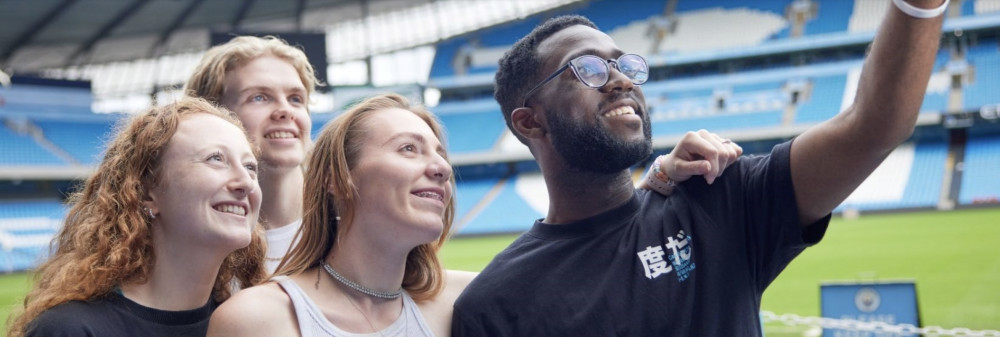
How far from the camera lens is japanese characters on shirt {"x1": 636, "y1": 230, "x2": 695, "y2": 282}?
8.59 ft

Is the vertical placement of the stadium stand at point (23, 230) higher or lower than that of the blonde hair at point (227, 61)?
lower

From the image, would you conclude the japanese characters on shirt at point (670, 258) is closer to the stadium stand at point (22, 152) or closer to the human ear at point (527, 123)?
the human ear at point (527, 123)

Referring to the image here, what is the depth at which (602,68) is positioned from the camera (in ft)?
9.39

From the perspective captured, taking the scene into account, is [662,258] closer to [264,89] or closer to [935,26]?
[935,26]

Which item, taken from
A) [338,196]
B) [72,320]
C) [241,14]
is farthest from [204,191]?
[241,14]

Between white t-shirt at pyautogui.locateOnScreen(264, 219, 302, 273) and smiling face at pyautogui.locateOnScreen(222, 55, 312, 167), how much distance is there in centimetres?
31

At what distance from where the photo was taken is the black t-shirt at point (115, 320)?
2535 millimetres

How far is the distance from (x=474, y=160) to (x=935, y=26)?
39.1 meters

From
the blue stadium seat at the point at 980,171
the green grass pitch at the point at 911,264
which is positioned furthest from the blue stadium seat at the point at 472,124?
the blue stadium seat at the point at 980,171

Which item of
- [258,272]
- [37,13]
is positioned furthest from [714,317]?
[37,13]

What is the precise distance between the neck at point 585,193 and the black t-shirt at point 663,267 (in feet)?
0.21

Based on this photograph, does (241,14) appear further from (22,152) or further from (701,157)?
(701,157)

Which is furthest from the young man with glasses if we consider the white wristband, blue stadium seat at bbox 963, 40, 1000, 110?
blue stadium seat at bbox 963, 40, 1000, 110

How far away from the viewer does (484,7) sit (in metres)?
48.0
